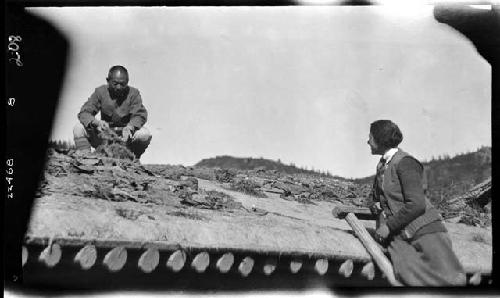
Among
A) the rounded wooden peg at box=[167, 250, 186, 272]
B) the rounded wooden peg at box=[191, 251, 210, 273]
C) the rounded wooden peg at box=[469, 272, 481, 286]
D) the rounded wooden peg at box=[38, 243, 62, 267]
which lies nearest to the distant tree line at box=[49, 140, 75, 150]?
the rounded wooden peg at box=[38, 243, 62, 267]

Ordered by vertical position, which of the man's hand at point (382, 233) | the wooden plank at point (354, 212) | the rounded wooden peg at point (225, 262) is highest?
the wooden plank at point (354, 212)

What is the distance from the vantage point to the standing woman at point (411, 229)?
568cm

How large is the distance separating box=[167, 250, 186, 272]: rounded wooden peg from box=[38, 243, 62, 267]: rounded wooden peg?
0.77 meters

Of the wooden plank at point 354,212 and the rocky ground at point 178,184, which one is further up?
the rocky ground at point 178,184

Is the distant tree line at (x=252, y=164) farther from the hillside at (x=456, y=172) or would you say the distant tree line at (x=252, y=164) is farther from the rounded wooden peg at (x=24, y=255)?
the rounded wooden peg at (x=24, y=255)

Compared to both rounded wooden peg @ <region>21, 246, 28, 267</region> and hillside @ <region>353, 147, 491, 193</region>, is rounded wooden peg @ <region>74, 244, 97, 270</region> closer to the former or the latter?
rounded wooden peg @ <region>21, 246, 28, 267</region>

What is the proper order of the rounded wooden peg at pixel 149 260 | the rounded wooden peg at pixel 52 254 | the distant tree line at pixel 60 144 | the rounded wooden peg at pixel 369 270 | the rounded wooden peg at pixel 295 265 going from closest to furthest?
the rounded wooden peg at pixel 52 254 < the rounded wooden peg at pixel 149 260 < the rounded wooden peg at pixel 295 265 < the rounded wooden peg at pixel 369 270 < the distant tree line at pixel 60 144

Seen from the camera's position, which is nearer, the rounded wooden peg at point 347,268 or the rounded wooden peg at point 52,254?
the rounded wooden peg at point 52,254

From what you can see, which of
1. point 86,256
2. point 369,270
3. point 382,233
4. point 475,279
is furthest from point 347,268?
point 86,256

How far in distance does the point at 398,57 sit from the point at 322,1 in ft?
2.49

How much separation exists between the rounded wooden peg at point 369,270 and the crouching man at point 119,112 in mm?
1946

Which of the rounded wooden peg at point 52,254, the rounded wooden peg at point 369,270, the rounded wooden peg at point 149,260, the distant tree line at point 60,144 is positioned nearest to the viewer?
the rounded wooden peg at point 52,254

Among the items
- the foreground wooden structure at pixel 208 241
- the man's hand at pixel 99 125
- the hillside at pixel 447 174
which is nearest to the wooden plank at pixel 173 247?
the foreground wooden structure at pixel 208 241

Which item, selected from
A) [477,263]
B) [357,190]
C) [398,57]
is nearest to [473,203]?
[477,263]
